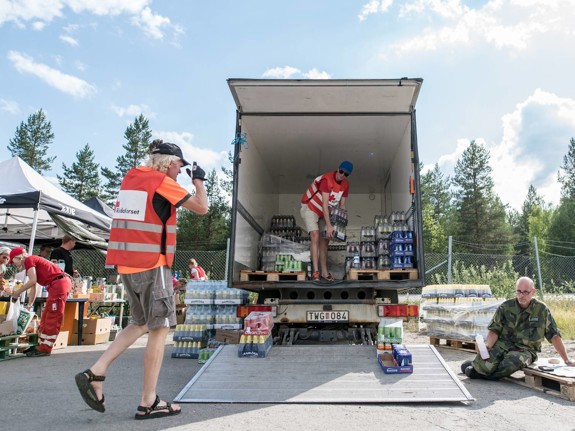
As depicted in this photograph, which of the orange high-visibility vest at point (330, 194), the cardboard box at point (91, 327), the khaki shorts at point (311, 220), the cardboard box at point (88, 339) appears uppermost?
the orange high-visibility vest at point (330, 194)

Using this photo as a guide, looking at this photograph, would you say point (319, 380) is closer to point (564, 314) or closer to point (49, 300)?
point (49, 300)

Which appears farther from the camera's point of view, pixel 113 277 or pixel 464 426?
pixel 113 277

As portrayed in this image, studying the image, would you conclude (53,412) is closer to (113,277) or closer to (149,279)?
(149,279)

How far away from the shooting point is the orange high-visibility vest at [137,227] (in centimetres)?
331

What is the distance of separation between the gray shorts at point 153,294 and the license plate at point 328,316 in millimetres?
2711

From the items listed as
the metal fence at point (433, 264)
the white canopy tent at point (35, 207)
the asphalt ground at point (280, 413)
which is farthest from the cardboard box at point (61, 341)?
the metal fence at point (433, 264)

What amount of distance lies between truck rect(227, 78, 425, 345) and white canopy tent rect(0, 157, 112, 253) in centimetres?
434

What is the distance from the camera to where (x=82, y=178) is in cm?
4156

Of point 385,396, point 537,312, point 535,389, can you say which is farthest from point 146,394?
point 537,312

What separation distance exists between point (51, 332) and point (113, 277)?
5.96 m

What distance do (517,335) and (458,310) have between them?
8.83 feet

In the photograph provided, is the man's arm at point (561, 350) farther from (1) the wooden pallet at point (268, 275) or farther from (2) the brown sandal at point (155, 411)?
(2) the brown sandal at point (155, 411)

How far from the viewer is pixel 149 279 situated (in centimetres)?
335

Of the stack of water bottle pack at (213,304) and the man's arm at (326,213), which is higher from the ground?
the man's arm at (326,213)
